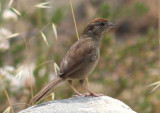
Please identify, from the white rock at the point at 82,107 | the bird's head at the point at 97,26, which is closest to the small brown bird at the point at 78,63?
the bird's head at the point at 97,26

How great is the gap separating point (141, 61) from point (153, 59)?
10.7 inches

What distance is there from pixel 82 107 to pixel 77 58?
2.64 ft

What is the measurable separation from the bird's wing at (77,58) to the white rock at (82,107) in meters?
0.41

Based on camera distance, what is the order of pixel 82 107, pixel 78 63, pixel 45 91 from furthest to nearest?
pixel 78 63, pixel 45 91, pixel 82 107

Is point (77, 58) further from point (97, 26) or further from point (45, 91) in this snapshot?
point (97, 26)

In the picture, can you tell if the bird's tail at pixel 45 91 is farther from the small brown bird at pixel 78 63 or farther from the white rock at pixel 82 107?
the white rock at pixel 82 107

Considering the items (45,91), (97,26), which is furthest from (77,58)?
(97,26)

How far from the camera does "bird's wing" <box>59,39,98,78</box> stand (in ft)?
16.0

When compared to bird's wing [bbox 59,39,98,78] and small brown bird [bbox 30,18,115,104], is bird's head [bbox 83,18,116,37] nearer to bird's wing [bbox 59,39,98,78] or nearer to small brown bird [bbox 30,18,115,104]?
small brown bird [bbox 30,18,115,104]

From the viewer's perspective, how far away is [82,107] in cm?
436

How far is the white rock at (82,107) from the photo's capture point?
4.27 m

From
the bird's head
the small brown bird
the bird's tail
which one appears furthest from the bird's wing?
the bird's head

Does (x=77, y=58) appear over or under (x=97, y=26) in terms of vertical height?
under

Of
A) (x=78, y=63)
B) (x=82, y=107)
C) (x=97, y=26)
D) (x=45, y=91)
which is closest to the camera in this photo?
(x=82, y=107)
